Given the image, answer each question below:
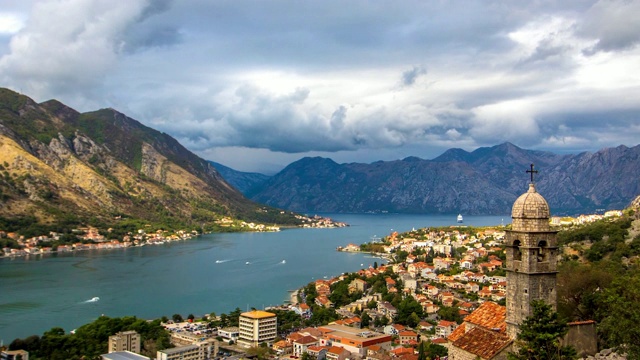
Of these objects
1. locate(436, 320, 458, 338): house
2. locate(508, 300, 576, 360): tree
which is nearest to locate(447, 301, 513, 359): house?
locate(508, 300, 576, 360): tree

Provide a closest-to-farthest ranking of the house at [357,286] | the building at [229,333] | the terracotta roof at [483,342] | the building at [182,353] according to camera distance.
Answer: the terracotta roof at [483,342], the building at [182,353], the building at [229,333], the house at [357,286]

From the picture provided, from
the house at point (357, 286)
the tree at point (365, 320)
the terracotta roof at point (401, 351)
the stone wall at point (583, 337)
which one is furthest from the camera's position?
the house at point (357, 286)

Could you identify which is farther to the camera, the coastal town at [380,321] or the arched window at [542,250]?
the coastal town at [380,321]

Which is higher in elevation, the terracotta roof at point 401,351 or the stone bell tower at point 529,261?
the stone bell tower at point 529,261

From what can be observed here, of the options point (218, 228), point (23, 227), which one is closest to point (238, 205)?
point (218, 228)

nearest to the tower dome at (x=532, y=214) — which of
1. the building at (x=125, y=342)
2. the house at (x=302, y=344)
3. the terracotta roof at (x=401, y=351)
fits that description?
the terracotta roof at (x=401, y=351)

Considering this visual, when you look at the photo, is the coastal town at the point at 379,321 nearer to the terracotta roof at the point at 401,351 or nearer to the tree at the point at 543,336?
the terracotta roof at the point at 401,351
